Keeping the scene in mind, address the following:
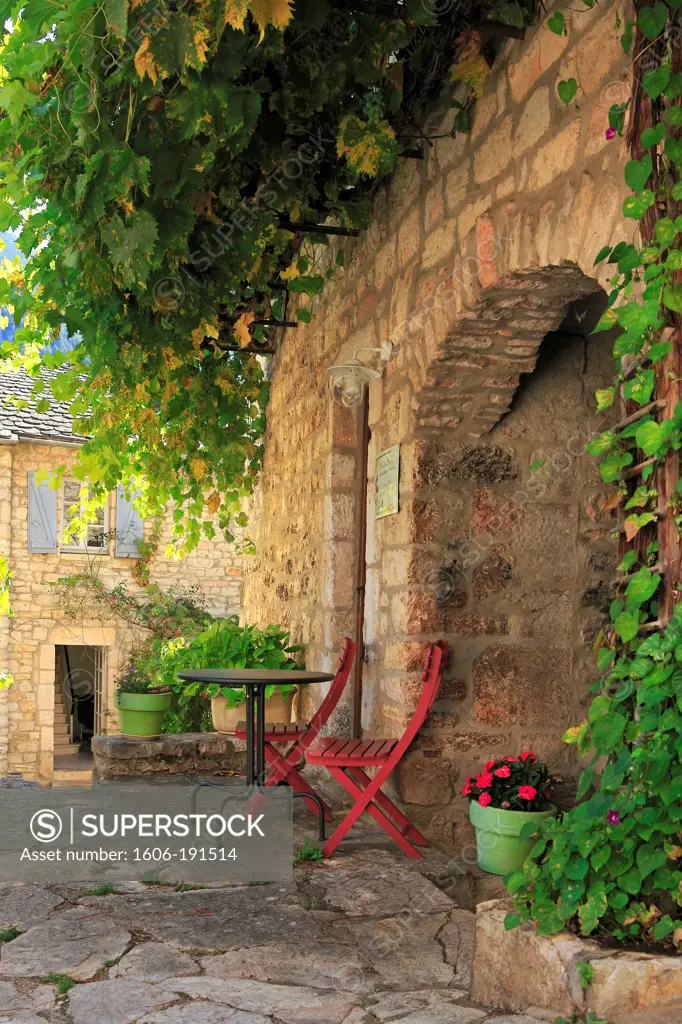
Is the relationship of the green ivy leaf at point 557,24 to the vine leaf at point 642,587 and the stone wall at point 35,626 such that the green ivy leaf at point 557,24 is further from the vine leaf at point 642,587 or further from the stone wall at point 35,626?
the stone wall at point 35,626

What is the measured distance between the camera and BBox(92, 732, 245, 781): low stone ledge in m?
5.48

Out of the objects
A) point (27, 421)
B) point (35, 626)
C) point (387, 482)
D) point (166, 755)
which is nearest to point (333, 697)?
point (387, 482)

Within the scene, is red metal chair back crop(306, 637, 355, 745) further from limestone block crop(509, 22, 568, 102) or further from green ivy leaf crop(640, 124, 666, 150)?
green ivy leaf crop(640, 124, 666, 150)

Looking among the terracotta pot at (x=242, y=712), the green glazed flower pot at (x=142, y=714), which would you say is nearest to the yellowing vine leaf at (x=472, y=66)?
the terracotta pot at (x=242, y=712)

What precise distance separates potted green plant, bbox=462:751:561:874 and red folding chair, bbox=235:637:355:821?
2.59 ft

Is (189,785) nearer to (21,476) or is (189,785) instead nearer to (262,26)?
(262,26)

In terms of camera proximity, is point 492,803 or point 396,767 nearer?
point 492,803

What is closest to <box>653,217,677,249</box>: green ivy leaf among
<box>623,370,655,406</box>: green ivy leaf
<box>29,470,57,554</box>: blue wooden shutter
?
<box>623,370,655,406</box>: green ivy leaf

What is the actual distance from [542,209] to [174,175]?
1096 mm

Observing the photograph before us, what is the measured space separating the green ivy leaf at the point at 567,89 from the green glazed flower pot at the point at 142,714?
14.0 feet

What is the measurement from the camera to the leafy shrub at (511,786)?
130 inches

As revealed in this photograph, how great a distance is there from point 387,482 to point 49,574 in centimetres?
891

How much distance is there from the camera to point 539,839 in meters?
2.38

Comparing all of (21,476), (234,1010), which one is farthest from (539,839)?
(21,476)
